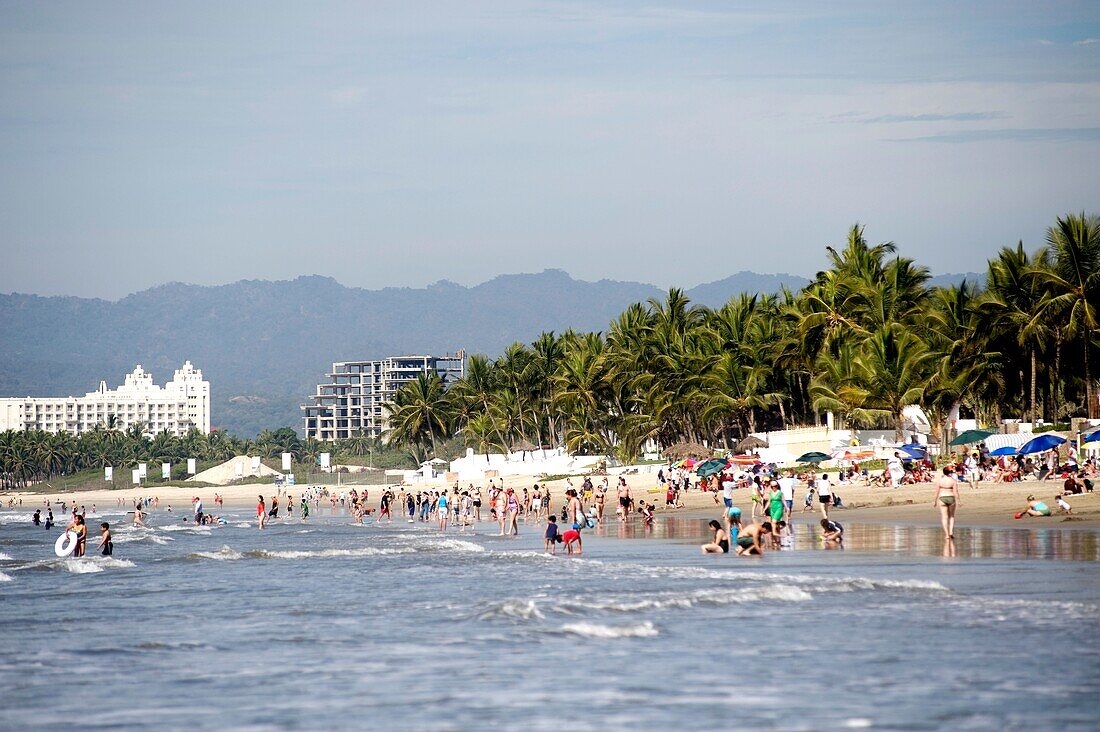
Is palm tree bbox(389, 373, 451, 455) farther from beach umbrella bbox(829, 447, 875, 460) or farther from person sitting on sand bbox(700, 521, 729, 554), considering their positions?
person sitting on sand bbox(700, 521, 729, 554)

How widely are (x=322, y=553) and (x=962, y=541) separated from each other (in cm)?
1505

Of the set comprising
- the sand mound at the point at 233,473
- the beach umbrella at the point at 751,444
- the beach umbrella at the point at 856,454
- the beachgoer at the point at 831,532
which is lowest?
the sand mound at the point at 233,473

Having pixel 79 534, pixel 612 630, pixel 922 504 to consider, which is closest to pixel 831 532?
pixel 612 630

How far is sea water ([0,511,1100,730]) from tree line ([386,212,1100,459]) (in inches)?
1014

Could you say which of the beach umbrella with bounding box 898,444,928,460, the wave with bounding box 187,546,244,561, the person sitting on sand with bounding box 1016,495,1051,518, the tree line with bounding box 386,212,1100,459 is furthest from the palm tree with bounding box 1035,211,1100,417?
the wave with bounding box 187,546,244,561

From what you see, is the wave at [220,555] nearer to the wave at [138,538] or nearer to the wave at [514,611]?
the wave at [138,538]

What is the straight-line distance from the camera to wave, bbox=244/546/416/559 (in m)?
29.7

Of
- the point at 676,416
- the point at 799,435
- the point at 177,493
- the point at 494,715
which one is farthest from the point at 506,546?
the point at 177,493

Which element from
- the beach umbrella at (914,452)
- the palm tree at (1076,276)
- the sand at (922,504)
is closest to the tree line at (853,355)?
the palm tree at (1076,276)

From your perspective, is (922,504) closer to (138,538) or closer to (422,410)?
(138,538)

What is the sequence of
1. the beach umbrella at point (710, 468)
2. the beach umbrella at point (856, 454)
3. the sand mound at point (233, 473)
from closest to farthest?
the beach umbrella at point (856, 454) → the beach umbrella at point (710, 468) → the sand mound at point (233, 473)

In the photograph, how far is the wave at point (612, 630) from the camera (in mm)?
13812

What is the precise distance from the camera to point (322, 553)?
3045 centimetres

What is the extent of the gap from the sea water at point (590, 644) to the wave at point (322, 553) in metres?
5.12
